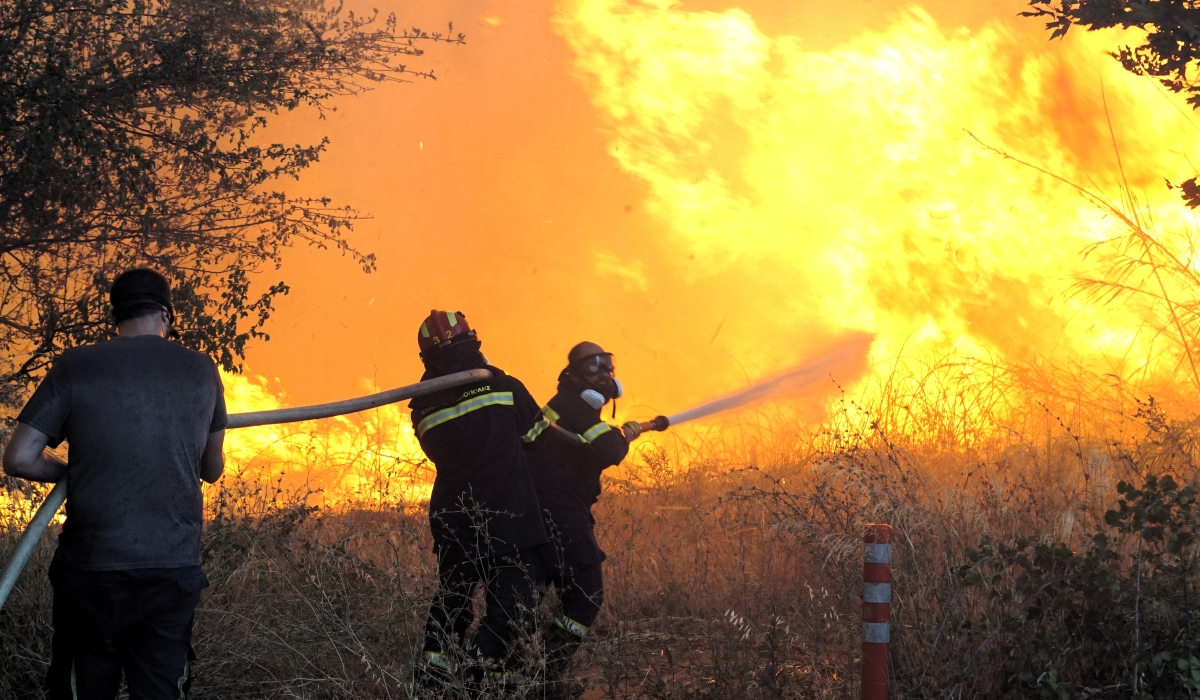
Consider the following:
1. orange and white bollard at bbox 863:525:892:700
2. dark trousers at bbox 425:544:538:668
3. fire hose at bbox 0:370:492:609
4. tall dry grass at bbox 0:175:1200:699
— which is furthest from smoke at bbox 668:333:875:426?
orange and white bollard at bbox 863:525:892:700

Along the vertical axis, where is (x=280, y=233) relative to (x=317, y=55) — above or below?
below

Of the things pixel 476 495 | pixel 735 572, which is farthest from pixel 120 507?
pixel 735 572

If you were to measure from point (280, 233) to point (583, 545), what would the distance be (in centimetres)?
382

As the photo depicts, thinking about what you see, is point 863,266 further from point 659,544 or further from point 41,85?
point 41,85

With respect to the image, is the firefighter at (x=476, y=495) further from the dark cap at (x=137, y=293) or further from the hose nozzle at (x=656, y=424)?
the dark cap at (x=137, y=293)

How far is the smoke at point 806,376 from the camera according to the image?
7.72m

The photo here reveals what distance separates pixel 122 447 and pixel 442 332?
2.08 m

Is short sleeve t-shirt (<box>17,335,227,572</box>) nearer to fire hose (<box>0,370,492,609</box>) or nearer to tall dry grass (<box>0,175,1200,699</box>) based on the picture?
fire hose (<box>0,370,492,609</box>)

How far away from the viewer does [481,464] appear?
18.2 feet

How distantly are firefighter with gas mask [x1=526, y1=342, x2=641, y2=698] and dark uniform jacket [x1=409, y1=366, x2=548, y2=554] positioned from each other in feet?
0.61

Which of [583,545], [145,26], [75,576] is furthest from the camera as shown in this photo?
[145,26]

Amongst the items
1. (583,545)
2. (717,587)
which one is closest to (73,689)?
(583,545)

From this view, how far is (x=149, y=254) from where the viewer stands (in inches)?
312

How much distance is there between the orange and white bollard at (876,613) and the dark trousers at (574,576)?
171cm
